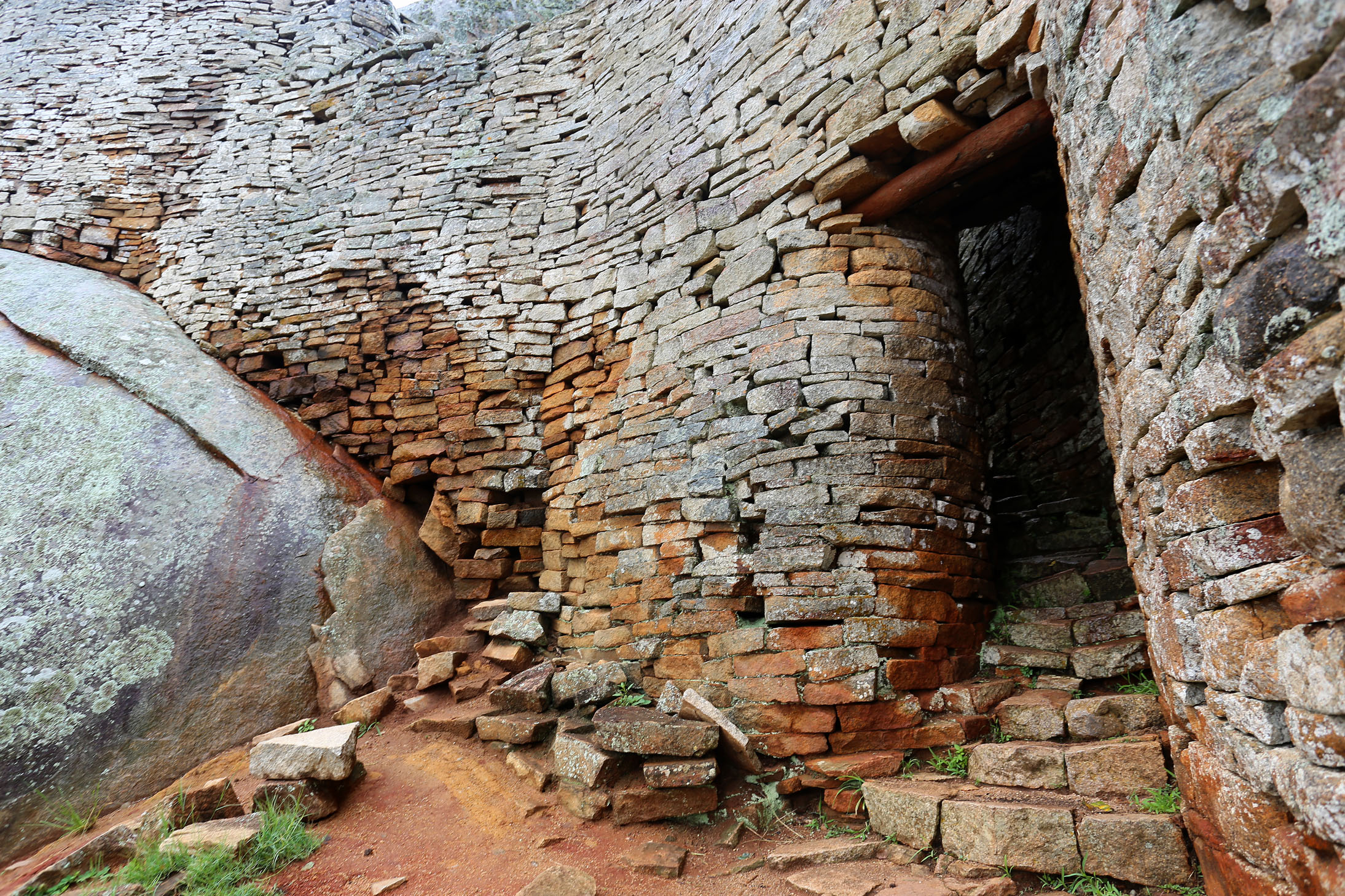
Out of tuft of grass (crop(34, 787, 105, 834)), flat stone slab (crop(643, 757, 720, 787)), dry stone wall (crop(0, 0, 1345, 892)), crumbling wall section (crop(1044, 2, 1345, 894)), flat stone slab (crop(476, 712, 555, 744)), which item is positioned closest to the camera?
crumbling wall section (crop(1044, 2, 1345, 894))

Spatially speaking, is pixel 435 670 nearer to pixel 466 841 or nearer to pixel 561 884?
pixel 466 841

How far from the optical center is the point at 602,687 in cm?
430

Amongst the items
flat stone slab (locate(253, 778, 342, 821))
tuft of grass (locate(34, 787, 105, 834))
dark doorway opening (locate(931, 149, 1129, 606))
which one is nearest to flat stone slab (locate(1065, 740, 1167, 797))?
dark doorway opening (locate(931, 149, 1129, 606))

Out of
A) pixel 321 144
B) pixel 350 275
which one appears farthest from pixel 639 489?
pixel 321 144

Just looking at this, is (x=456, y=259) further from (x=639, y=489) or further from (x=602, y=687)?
(x=602, y=687)

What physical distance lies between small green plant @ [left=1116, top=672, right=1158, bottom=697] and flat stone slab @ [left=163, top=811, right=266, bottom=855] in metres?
4.02

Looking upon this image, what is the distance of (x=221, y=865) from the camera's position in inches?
127

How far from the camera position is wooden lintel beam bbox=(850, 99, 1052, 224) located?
3.58m

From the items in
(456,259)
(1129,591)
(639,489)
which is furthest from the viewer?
(456,259)

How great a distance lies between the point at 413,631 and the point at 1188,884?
467 cm

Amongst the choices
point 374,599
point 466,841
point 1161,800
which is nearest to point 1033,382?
point 1161,800

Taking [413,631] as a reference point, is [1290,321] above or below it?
above

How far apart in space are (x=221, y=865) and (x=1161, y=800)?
3856 millimetres

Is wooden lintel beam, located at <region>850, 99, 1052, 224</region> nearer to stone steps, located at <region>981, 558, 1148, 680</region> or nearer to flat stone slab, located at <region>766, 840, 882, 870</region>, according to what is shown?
stone steps, located at <region>981, 558, 1148, 680</region>
